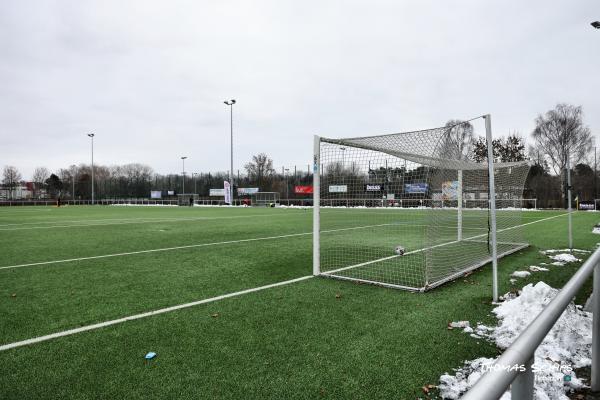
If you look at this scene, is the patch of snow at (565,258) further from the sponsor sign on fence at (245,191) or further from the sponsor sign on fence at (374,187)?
the sponsor sign on fence at (245,191)

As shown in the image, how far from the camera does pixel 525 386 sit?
1.19m

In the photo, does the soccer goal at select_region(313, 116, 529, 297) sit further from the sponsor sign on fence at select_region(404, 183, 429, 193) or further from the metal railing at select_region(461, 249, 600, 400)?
the metal railing at select_region(461, 249, 600, 400)

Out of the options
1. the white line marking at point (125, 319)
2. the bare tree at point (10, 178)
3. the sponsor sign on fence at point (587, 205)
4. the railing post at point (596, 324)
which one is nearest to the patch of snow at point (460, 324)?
the railing post at point (596, 324)

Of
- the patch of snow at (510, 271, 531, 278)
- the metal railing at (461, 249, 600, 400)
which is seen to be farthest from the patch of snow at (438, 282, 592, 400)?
A: the patch of snow at (510, 271, 531, 278)

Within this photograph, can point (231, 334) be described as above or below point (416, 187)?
below

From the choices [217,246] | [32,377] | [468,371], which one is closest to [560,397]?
[468,371]

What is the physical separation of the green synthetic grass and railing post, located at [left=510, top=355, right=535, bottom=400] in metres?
1.79

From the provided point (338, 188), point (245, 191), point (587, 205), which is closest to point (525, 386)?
point (338, 188)

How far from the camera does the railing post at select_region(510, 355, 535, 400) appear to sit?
3.82 feet

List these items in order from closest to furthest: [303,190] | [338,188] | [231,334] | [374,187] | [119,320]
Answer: [231,334]
[119,320]
[374,187]
[338,188]
[303,190]

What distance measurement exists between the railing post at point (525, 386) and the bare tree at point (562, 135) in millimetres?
55499

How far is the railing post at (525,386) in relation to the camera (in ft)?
3.82

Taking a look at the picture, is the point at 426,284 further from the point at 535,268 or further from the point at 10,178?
the point at 10,178

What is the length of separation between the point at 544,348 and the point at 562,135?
55.1 m
